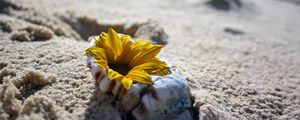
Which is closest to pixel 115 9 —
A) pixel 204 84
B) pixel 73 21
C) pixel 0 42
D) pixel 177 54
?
pixel 73 21

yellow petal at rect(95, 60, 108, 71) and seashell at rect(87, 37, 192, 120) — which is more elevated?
yellow petal at rect(95, 60, 108, 71)

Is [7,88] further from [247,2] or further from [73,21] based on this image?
[247,2]

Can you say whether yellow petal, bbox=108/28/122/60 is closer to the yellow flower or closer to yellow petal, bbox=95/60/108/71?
the yellow flower

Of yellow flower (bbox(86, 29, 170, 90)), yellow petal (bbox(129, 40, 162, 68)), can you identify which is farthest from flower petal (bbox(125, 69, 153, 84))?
yellow petal (bbox(129, 40, 162, 68))

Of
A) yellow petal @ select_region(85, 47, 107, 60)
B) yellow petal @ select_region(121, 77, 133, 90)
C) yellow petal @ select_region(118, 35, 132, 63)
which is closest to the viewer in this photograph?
yellow petal @ select_region(121, 77, 133, 90)

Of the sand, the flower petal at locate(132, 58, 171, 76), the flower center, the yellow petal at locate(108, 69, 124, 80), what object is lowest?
the sand

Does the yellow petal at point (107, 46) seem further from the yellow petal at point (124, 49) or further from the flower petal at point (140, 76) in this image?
the flower petal at point (140, 76)

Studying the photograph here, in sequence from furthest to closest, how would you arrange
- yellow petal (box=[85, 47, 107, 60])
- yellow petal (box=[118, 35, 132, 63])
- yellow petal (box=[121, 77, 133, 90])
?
1. yellow petal (box=[118, 35, 132, 63])
2. yellow petal (box=[85, 47, 107, 60])
3. yellow petal (box=[121, 77, 133, 90])

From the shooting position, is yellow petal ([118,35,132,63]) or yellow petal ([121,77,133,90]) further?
yellow petal ([118,35,132,63])
